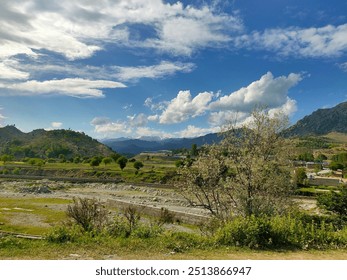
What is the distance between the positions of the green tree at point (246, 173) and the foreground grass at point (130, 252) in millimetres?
8406

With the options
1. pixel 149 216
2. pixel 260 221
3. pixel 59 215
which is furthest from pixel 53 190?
pixel 260 221

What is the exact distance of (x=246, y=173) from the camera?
22500mm

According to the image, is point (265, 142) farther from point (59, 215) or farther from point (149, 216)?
point (59, 215)

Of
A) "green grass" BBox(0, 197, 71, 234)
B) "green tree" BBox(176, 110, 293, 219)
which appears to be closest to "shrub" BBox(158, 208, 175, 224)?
"green grass" BBox(0, 197, 71, 234)

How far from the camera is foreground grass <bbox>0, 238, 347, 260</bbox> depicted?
39.4 ft

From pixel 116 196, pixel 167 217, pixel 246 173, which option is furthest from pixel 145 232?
pixel 116 196

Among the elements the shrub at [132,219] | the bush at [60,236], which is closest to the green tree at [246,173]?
the shrub at [132,219]

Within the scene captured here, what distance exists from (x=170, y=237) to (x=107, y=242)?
8.88ft

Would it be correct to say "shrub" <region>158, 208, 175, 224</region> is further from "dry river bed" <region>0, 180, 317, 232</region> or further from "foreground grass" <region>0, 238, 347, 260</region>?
"foreground grass" <region>0, 238, 347, 260</region>

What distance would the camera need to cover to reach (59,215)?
2347 inches

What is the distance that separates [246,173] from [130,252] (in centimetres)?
1203

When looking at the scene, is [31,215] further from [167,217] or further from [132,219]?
[132,219]

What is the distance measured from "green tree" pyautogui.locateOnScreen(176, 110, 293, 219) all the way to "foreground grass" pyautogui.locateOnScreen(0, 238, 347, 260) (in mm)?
8406

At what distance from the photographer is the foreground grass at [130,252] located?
39.4ft
